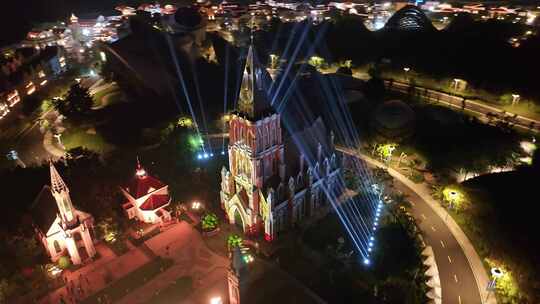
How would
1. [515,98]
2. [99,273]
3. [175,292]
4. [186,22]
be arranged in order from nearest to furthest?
[175,292], [99,273], [515,98], [186,22]

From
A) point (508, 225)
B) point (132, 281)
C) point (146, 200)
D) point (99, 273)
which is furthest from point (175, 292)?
point (508, 225)

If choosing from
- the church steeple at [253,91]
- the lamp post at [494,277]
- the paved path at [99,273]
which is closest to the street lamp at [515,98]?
the lamp post at [494,277]

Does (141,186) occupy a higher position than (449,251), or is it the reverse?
(141,186)

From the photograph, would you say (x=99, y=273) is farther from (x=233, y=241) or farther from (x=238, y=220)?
(x=238, y=220)

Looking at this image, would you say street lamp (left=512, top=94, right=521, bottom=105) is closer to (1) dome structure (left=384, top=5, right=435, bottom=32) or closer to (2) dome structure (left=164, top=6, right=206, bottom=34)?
(1) dome structure (left=384, top=5, right=435, bottom=32)

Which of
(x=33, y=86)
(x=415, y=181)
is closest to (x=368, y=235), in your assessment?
(x=415, y=181)

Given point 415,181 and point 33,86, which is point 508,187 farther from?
point 33,86
